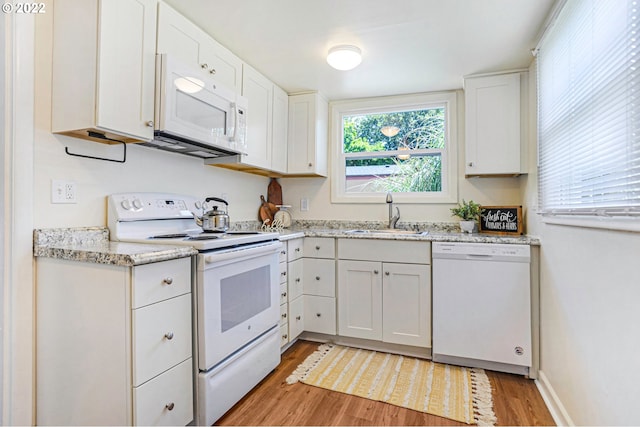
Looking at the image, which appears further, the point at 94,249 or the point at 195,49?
the point at 195,49

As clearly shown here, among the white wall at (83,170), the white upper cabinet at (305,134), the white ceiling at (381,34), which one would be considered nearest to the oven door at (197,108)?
the white wall at (83,170)

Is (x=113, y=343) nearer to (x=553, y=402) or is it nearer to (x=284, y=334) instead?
(x=284, y=334)

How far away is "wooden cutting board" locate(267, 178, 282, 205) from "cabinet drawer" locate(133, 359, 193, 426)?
1983mm

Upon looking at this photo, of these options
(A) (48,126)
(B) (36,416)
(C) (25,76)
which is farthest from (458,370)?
(C) (25,76)

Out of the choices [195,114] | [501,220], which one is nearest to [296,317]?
[195,114]

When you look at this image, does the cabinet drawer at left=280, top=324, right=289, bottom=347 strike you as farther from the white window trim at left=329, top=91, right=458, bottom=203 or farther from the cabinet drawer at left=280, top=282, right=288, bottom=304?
the white window trim at left=329, top=91, right=458, bottom=203

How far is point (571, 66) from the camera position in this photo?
1558mm

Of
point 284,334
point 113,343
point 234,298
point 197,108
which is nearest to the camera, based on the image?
point 113,343

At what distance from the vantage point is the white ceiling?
1784 millimetres

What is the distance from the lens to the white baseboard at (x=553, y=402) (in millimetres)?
1615

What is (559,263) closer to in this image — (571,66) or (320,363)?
(571,66)

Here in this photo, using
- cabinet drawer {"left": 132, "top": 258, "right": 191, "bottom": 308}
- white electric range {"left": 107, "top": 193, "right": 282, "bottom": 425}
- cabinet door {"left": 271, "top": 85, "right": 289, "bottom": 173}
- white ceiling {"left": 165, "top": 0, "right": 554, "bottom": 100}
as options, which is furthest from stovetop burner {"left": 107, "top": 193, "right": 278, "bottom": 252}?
white ceiling {"left": 165, "top": 0, "right": 554, "bottom": 100}

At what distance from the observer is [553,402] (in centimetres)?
178

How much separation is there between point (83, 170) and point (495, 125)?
8.89 feet
